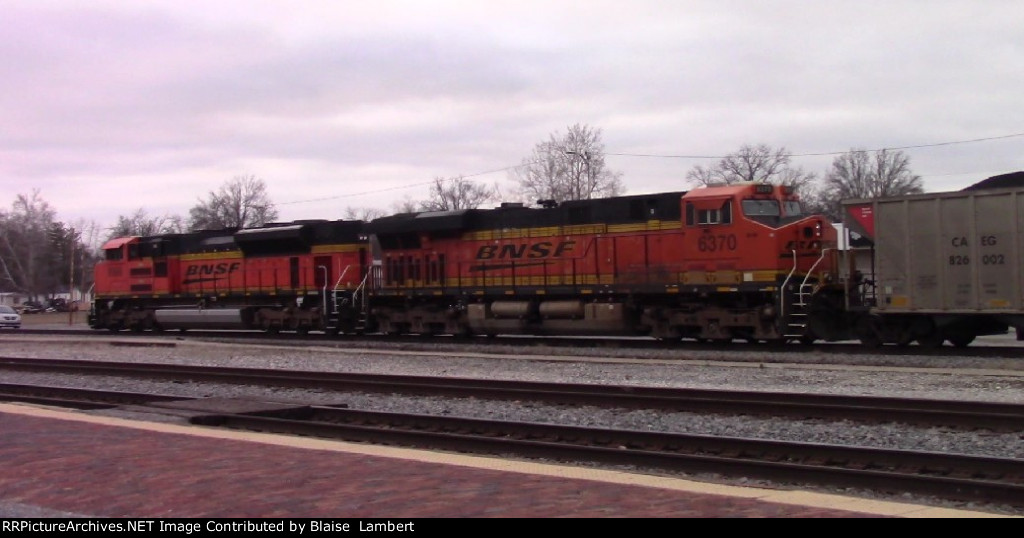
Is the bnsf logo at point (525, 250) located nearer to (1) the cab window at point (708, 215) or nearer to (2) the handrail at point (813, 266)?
(1) the cab window at point (708, 215)

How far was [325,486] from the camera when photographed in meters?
7.57

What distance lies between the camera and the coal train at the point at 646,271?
1991cm

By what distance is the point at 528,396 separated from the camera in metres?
14.7

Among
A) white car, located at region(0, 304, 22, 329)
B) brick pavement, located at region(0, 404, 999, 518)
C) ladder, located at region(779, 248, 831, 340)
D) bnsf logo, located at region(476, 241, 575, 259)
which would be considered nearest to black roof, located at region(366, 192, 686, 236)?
bnsf logo, located at region(476, 241, 575, 259)

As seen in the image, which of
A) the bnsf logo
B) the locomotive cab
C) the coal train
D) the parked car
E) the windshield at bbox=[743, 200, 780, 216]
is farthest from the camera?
the parked car

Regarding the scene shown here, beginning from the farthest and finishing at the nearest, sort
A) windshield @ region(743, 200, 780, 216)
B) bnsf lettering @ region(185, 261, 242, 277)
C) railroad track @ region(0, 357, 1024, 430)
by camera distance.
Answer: bnsf lettering @ region(185, 261, 242, 277) → windshield @ region(743, 200, 780, 216) → railroad track @ region(0, 357, 1024, 430)

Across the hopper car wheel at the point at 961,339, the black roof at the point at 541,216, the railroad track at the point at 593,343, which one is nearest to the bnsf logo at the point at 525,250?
the black roof at the point at 541,216

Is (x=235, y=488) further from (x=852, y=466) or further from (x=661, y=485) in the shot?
(x=852, y=466)

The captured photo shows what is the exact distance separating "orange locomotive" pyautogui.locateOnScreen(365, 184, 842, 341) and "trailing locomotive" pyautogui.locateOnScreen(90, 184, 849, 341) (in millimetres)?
36

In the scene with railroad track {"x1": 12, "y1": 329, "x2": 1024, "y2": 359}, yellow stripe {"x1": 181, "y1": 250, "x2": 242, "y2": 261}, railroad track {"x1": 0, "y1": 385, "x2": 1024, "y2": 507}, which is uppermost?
yellow stripe {"x1": 181, "y1": 250, "x2": 242, "y2": 261}

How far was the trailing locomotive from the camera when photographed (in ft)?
73.1

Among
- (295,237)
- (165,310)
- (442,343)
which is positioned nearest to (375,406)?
(442,343)

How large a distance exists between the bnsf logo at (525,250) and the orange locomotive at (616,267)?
31mm

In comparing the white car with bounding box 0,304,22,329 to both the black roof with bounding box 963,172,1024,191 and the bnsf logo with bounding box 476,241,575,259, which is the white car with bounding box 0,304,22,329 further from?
the black roof with bounding box 963,172,1024,191
